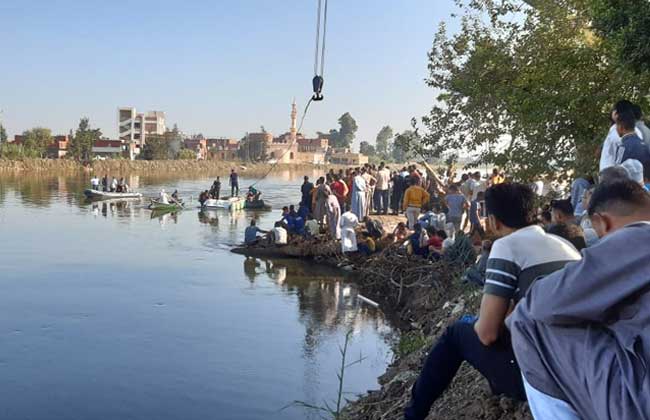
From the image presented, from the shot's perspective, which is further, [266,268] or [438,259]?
[266,268]

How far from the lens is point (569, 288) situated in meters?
1.79

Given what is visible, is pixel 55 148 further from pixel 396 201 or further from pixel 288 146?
pixel 396 201

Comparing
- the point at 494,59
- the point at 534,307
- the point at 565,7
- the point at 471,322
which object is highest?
the point at 565,7

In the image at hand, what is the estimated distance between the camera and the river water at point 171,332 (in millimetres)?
7695

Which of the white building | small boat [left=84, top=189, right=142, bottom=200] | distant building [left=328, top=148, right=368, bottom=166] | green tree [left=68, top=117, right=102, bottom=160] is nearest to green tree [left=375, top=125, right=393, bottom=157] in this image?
distant building [left=328, top=148, right=368, bottom=166]

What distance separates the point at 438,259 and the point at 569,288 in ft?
34.0

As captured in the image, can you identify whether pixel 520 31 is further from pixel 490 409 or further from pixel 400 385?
pixel 490 409

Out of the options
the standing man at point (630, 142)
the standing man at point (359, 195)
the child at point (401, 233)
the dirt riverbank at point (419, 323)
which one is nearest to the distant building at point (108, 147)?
the standing man at point (359, 195)

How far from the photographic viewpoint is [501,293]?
2.89m

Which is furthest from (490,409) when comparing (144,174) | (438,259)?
(144,174)

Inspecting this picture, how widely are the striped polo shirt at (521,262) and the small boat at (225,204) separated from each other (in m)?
26.9

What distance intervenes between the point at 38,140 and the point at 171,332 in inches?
2777

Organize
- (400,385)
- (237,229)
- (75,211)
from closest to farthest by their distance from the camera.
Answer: (400,385)
(237,229)
(75,211)

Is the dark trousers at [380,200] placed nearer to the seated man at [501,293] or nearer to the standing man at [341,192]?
the standing man at [341,192]
